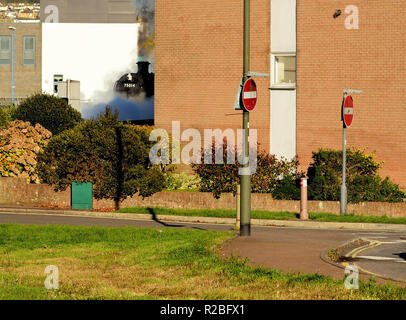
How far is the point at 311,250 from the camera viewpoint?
1702 centimetres

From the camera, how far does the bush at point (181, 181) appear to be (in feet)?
111

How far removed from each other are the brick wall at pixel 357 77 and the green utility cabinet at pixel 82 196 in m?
10.1

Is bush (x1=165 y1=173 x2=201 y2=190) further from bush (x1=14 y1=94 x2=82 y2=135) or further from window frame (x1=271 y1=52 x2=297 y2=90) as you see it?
bush (x1=14 y1=94 x2=82 y2=135)

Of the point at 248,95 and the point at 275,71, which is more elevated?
the point at 275,71

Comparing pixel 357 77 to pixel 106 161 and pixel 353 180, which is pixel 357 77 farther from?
pixel 106 161

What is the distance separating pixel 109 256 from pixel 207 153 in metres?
16.1

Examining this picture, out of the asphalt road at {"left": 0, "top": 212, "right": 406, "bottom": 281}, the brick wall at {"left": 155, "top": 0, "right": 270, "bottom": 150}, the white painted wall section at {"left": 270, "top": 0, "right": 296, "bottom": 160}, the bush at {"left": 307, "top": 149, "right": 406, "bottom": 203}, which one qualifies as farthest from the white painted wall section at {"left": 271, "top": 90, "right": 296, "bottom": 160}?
the asphalt road at {"left": 0, "top": 212, "right": 406, "bottom": 281}

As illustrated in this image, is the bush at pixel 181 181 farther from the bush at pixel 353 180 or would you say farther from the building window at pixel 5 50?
the building window at pixel 5 50

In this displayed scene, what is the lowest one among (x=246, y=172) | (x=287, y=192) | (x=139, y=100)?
(x=287, y=192)

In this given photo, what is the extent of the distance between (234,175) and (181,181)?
4.77 meters

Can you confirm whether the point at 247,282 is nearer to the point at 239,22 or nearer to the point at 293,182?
the point at 293,182

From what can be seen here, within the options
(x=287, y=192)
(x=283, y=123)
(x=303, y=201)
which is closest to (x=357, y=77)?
(x=283, y=123)

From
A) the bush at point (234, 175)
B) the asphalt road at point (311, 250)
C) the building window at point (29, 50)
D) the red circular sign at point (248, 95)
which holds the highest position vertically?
the building window at point (29, 50)
